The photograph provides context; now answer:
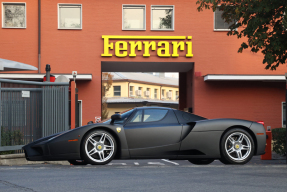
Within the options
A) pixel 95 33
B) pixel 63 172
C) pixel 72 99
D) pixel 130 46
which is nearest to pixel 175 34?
pixel 130 46

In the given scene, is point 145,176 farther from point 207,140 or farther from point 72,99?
point 72,99

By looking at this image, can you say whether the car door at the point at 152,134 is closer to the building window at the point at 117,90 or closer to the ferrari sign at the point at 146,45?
the ferrari sign at the point at 146,45

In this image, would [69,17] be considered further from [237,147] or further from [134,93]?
[134,93]

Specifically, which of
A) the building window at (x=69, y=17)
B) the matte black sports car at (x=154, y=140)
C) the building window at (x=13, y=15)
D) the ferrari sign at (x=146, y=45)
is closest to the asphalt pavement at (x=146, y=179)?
the matte black sports car at (x=154, y=140)

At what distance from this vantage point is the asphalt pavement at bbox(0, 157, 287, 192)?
5797 millimetres

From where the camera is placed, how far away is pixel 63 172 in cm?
732

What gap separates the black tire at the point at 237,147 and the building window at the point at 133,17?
515 inches

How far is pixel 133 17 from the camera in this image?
21.3 m

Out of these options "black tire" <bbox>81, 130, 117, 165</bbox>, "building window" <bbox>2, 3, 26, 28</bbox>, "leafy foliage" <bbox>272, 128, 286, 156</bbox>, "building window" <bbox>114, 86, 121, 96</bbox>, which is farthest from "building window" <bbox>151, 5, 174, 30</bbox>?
"building window" <bbox>114, 86, 121, 96</bbox>

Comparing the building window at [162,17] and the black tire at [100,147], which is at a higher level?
the building window at [162,17]

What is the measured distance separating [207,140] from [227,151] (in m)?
0.45

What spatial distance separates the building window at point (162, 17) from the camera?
839 inches

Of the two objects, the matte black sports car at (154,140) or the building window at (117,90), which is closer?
the matte black sports car at (154,140)

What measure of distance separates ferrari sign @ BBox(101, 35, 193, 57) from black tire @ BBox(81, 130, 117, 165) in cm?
1261
